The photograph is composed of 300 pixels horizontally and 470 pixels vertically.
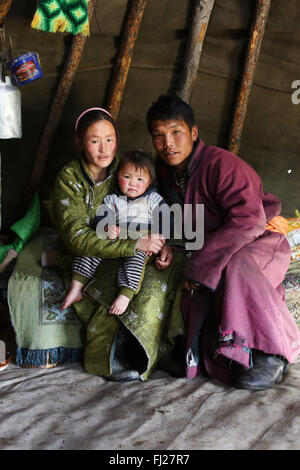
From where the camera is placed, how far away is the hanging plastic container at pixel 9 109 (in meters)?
2.42

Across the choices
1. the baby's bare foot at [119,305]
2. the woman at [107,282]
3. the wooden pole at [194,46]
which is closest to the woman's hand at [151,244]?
the woman at [107,282]

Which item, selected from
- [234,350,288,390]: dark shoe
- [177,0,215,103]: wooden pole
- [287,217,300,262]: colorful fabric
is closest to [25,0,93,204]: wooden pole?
[177,0,215,103]: wooden pole

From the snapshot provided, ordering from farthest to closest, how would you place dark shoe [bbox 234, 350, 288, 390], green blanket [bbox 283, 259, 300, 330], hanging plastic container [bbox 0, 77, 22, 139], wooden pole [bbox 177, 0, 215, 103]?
wooden pole [bbox 177, 0, 215, 103] → green blanket [bbox 283, 259, 300, 330] → hanging plastic container [bbox 0, 77, 22, 139] → dark shoe [bbox 234, 350, 288, 390]

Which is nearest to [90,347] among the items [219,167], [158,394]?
[158,394]

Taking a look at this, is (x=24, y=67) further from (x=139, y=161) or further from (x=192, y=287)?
(x=192, y=287)

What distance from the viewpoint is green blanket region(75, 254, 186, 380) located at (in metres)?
2.15

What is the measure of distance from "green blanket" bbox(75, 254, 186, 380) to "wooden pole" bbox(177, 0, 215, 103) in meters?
1.46

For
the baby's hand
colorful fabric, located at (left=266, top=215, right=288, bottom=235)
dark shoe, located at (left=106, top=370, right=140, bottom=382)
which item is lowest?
dark shoe, located at (left=106, top=370, right=140, bottom=382)

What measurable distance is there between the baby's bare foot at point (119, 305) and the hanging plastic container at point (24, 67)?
1233 millimetres

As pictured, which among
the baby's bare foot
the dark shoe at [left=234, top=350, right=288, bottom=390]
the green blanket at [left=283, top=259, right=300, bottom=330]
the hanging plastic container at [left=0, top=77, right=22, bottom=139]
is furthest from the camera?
the green blanket at [left=283, top=259, right=300, bottom=330]

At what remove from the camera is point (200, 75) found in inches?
128

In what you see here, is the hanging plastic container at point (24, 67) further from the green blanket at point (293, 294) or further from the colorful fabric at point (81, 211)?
the green blanket at point (293, 294)

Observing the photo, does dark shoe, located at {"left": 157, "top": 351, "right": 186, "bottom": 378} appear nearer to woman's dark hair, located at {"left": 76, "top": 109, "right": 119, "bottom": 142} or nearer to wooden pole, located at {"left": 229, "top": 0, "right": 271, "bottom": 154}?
woman's dark hair, located at {"left": 76, "top": 109, "right": 119, "bottom": 142}
